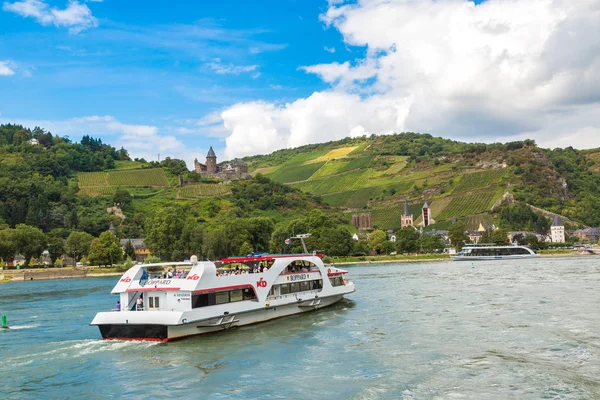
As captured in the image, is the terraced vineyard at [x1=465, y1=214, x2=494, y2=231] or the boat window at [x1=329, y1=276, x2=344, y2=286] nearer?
the boat window at [x1=329, y1=276, x2=344, y2=286]

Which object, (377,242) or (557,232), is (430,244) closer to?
(377,242)

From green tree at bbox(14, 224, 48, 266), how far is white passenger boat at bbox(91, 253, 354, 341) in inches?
3077

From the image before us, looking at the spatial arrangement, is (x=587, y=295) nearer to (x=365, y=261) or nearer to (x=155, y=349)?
(x=155, y=349)

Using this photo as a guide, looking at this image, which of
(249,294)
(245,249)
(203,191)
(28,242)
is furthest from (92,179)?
(249,294)

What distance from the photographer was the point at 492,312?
112 ft

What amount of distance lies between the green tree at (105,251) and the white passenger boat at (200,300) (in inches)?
3007

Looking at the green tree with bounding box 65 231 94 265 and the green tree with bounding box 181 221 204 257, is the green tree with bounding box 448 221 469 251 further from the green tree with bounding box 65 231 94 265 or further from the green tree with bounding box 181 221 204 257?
the green tree with bounding box 65 231 94 265

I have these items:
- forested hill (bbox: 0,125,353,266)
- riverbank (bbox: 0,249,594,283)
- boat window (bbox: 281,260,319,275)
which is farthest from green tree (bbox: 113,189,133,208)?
boat window (bbox: 281,260,319,275)

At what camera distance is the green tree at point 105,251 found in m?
105

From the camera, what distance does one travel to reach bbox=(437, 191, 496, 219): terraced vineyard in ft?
591

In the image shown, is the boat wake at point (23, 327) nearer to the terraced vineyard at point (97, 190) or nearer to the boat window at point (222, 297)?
the boat window at point (222, 297)

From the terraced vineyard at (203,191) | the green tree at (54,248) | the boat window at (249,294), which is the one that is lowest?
the boat window at (249,294)

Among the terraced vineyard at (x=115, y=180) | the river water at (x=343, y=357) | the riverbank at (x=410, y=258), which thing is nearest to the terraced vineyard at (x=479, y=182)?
the riverbank at (x=410, y=258)

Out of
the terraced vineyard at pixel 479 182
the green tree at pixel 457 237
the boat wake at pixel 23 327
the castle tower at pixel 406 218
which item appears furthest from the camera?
the terraced vineyard at pixel 479 182
